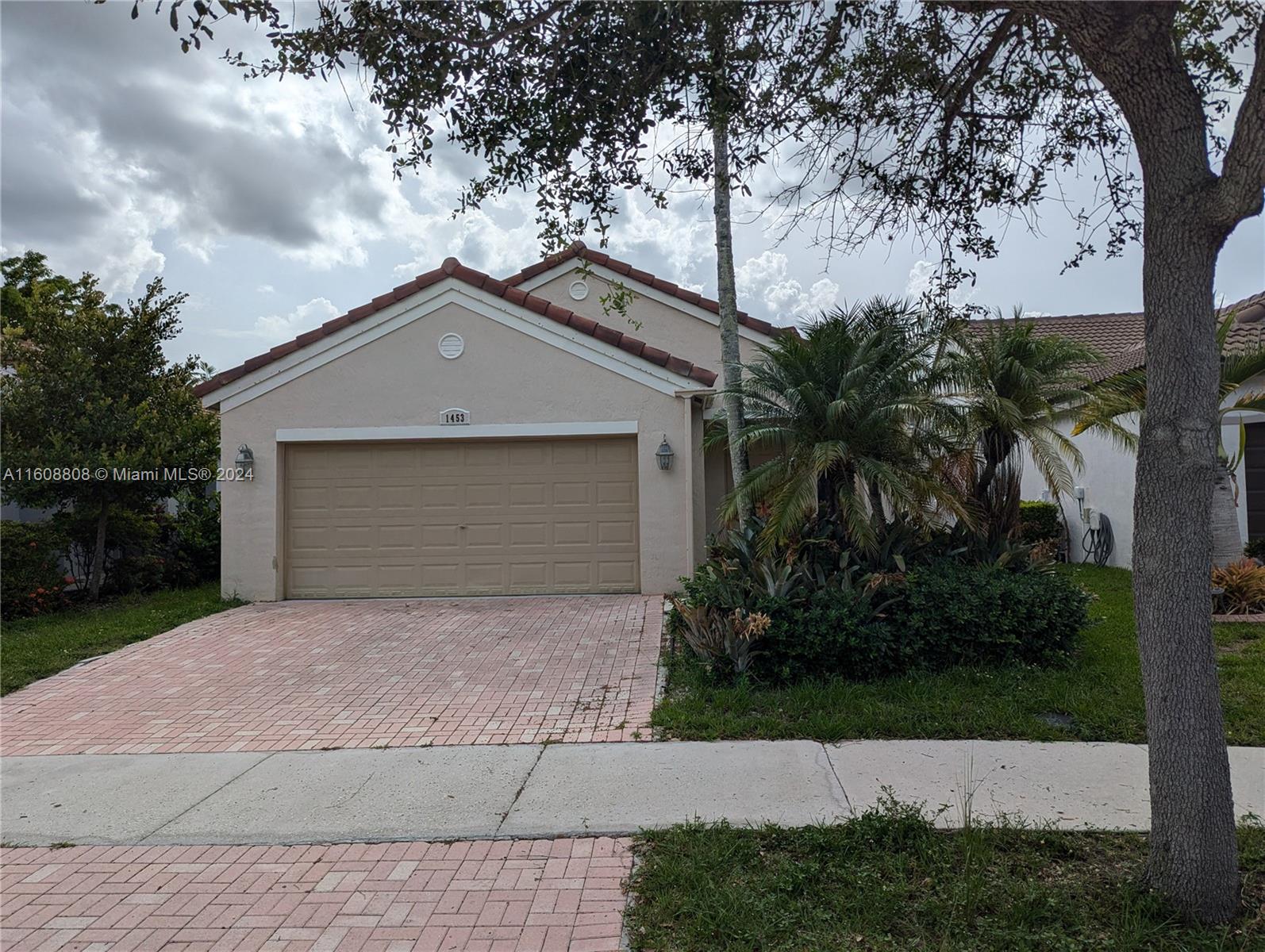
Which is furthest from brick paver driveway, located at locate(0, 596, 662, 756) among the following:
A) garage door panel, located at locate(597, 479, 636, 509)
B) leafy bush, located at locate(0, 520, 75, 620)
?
leafy bush, located at locate(0, 520, 75, 620)

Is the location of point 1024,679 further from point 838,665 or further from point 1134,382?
point 1134,382

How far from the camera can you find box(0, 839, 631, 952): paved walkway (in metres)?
3.60

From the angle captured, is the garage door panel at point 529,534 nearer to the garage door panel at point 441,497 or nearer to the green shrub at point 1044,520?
the garage door panel at point 441,497

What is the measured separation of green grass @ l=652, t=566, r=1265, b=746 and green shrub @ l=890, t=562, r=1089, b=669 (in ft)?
0.59

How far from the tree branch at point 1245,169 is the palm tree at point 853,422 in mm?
3999

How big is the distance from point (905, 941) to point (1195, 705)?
1524 mm

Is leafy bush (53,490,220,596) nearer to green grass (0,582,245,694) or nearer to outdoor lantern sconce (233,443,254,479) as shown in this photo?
green grass (0,582,245,694)

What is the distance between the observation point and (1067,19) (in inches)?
153

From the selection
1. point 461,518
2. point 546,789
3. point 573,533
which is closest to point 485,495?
point 461,518

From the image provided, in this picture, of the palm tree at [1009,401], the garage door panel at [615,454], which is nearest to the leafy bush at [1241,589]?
the palm tree at [1009,401]

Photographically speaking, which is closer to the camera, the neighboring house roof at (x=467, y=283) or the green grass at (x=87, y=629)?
the green grass at (x=87, y=629)

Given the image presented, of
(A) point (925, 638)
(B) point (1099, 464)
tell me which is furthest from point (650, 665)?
(B) point (1099, 464)

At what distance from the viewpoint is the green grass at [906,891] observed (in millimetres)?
3426

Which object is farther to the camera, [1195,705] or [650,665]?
[650,665]
